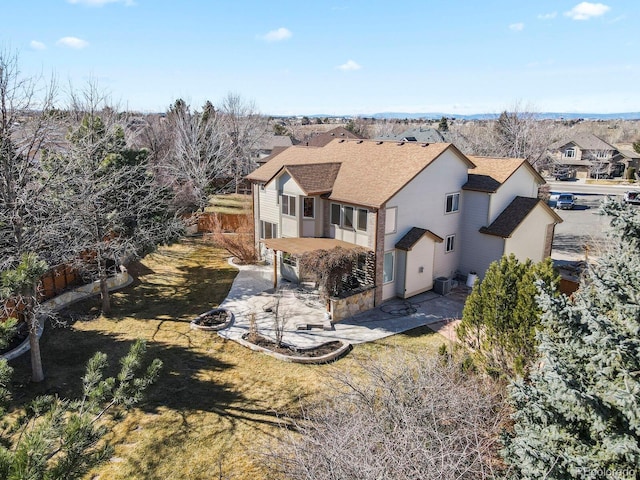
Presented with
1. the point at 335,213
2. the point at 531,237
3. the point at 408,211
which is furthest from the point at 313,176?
the point at 531,237

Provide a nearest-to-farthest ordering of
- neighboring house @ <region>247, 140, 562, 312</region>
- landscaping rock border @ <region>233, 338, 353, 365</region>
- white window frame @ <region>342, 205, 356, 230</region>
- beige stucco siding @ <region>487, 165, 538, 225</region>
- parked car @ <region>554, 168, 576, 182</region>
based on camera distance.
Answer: landscaping rock border @ <region>233, 338, 353, 365</region> < neighboring house @ <region>247, 140, 562, 312</region> < white window frame @ <region>342, 205, 356, 230</region> < beige stucco siding @ <region>487, 165, 538, 225</region> < parked car @ <region>554, 168, 576, 182</region>

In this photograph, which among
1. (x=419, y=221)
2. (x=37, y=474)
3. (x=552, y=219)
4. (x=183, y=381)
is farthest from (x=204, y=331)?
(x=552, y=219)

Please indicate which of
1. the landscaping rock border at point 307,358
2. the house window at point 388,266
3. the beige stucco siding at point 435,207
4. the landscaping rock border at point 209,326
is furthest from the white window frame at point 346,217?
the landscaping rock border at point 209,326

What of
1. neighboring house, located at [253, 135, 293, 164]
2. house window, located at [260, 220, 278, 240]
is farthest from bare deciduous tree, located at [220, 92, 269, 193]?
house window, located at [260, 220, 278, 240]

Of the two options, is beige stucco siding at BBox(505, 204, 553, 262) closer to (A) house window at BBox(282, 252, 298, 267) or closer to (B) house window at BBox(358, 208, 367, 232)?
(B) house window at BBox(358, 208, 367, 232)

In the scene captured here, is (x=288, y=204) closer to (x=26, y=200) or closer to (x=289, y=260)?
(x=289, y=260)

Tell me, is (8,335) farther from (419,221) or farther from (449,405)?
(419,221)

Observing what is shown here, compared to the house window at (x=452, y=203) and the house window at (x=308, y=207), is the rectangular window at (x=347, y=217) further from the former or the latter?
the house window at (x=452, y=203)

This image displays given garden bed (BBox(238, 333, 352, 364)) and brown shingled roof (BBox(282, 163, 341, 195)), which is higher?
brown shingled roof (BBox(282, 163, 341, 195))
